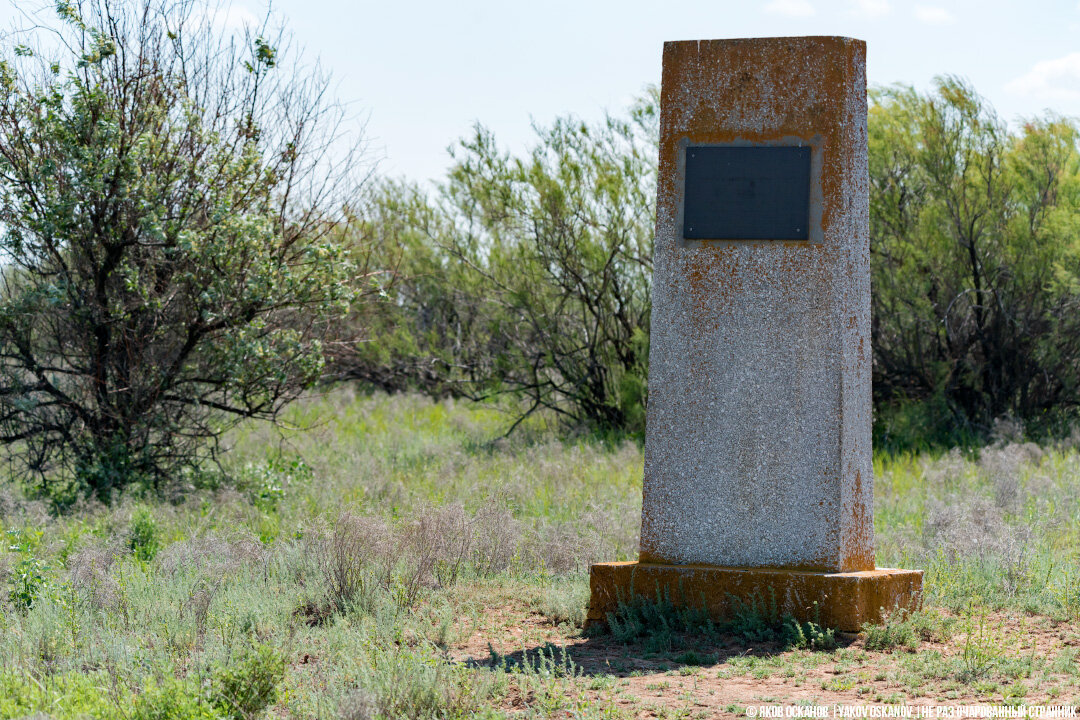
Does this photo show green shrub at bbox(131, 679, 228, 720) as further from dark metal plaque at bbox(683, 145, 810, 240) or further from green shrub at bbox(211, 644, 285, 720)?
dark metal plaque at bbox(683, 145, 810, 240)

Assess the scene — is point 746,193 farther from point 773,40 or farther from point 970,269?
point 970,269

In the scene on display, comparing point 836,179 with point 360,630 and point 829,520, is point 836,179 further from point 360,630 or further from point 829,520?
point 360,630

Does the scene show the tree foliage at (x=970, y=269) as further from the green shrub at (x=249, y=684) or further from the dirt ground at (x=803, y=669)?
the green shrub at (x=249, y=684)

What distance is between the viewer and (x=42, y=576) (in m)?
4.96

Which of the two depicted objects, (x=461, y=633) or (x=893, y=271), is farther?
(x=893, y=271)

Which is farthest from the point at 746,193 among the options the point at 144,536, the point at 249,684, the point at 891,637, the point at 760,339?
the point at 144,536

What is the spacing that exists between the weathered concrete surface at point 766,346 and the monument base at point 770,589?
109mm

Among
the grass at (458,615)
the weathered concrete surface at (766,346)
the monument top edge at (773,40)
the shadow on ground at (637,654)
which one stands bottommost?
the shadow on ground at (637,654)

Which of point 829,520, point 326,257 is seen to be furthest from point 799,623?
point 326,257

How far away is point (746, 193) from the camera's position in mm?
4672

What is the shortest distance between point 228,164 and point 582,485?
3527 millimetres

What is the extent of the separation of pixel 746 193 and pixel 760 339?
62 centimetres

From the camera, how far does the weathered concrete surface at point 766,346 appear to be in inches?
180

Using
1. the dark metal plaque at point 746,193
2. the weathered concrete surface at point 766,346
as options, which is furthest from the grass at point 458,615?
the dark metal plaque at point 746,193
